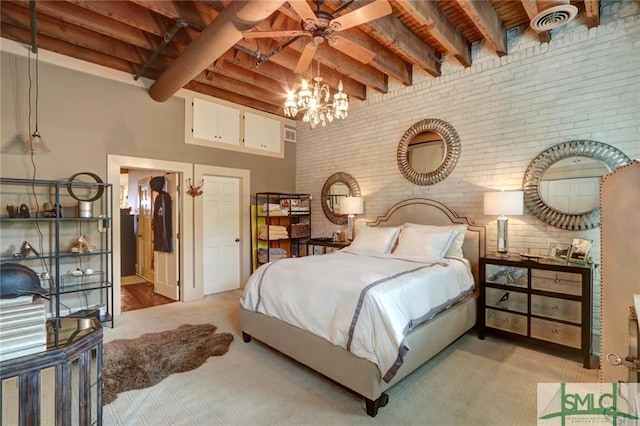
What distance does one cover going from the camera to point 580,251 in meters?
2.97

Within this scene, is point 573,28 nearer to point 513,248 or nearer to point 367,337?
point 513,248

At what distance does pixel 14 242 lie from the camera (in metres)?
3.35

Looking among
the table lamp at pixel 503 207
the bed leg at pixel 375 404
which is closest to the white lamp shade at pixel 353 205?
the table lamp at pixel 503 207

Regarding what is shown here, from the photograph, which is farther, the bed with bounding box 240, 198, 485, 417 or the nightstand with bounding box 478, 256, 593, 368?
the nightstand with bounding box 478, 256, 593, 368

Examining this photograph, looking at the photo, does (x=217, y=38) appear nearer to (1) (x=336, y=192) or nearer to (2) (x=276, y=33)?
(2) (x=276, y=33)

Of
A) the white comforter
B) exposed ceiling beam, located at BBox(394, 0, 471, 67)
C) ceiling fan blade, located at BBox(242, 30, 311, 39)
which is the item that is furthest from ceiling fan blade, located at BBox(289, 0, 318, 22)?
the white comforter

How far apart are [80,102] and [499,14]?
5.03m

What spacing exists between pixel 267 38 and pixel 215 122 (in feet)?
6.65

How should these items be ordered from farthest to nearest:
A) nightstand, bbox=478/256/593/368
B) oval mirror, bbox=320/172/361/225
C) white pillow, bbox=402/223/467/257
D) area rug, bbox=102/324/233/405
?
oval mirror, bbox=320/172/361/225
white pillow, bbox=402/223/467/257
nightstand, bbox=478/256/593/368
area rug, bbox=102/324/233/405

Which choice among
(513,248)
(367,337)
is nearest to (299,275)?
(367,337)

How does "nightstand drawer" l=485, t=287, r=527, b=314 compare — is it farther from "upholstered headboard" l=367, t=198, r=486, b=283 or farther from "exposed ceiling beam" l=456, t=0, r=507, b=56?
"exposed ceiling beam" l=456, t=0, r=507, b=56

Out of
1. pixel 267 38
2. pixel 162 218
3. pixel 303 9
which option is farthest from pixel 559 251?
pixel 162 218

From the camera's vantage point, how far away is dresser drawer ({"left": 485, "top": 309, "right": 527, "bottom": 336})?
3.15 m

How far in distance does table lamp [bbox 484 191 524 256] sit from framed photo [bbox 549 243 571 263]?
42 cm
